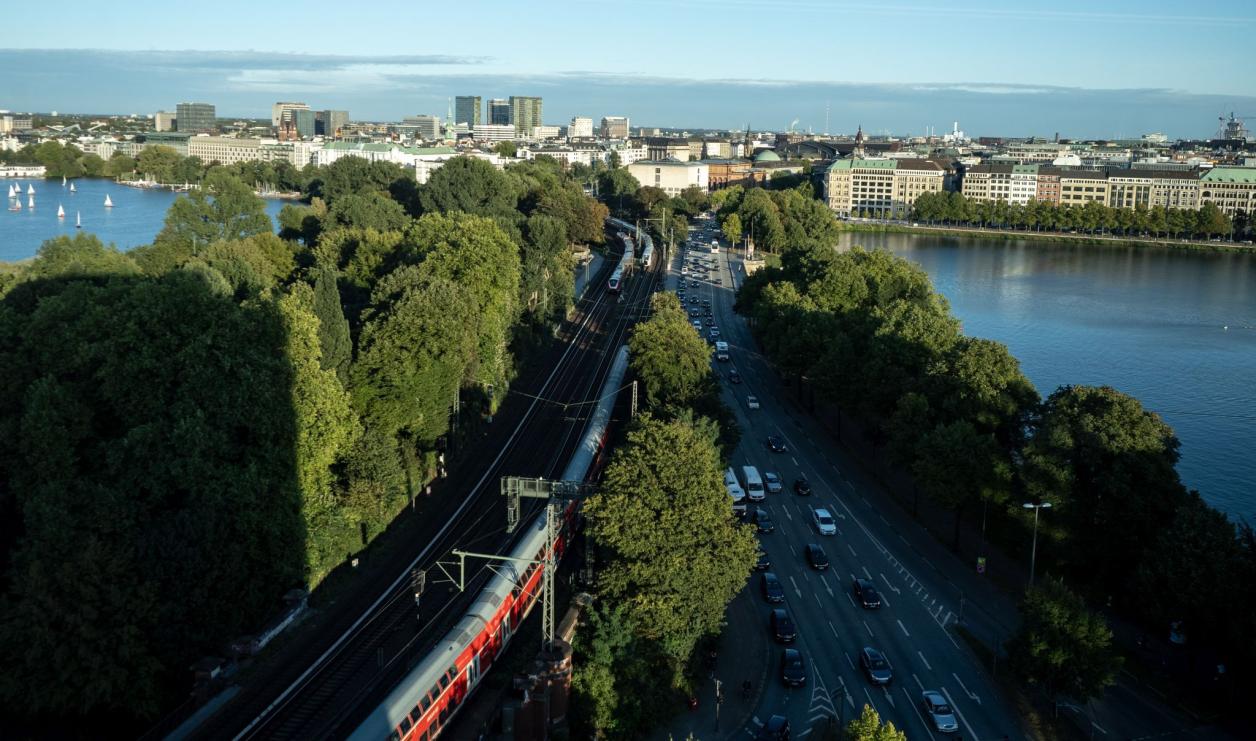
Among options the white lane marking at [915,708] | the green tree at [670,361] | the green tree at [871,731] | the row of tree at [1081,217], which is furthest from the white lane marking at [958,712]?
the row of tree at [1081,217]

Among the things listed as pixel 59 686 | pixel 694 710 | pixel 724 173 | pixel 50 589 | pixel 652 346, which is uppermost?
pixel 724 173

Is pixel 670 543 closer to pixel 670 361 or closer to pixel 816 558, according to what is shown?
pixel 816 558

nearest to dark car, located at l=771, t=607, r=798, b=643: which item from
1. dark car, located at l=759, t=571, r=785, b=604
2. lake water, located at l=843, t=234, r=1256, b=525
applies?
dark car, located at l=759, t=571, r=785, b=604

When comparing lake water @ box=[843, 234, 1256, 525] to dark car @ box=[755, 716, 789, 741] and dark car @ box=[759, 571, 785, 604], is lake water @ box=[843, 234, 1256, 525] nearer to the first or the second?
dark car @ box=[759, 571, 785, 604]

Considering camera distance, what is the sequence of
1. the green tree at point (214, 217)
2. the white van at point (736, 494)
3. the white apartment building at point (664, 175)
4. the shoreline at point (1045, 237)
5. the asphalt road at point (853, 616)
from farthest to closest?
the white apartment building at point (664, 175), the shoreline at point (1045, 237), the green tree at point (214, 217), the white van at point (736, 494), the asphalt road at point (853, 616)

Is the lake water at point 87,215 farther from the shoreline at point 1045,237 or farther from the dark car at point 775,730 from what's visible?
the dark car at point 775,730

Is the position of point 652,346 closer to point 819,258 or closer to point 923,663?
point 923,663

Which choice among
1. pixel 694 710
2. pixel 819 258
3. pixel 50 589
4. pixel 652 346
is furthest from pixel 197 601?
pixel 819 258

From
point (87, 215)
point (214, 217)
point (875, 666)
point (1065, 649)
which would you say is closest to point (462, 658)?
point (875, 666)
